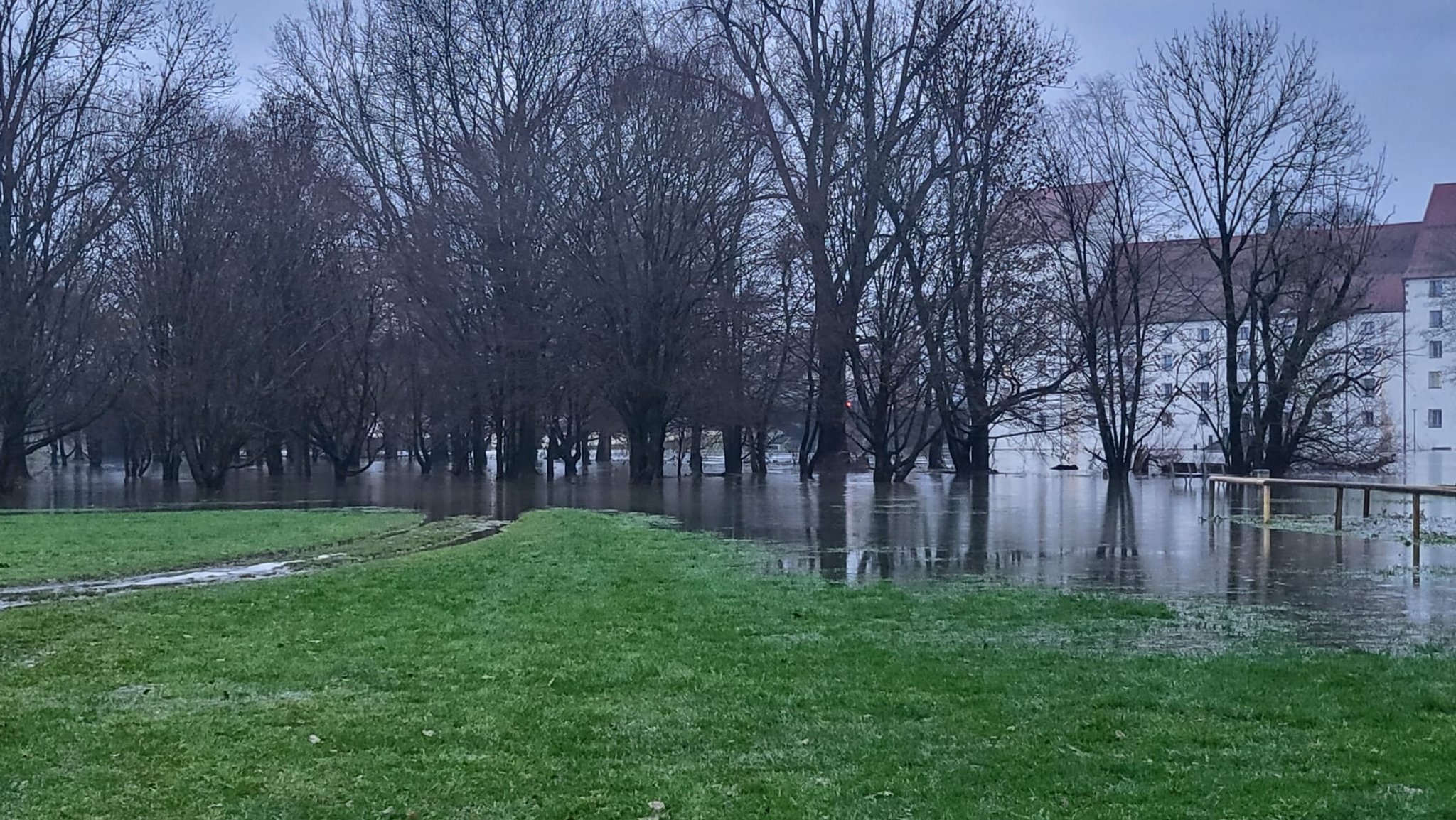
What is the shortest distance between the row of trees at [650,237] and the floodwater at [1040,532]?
10.2 ft

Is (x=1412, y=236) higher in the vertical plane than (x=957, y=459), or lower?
higher

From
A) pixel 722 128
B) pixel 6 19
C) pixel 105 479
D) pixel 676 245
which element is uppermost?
pixel 6 19

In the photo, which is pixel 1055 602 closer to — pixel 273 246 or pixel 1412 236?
pixel 273 246

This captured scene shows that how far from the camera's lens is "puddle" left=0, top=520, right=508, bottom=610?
37.5 ft

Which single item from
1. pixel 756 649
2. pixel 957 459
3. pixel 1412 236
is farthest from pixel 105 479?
pixel 1412 236

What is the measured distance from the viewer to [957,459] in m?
44.6

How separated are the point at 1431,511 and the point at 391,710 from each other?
72.1ft

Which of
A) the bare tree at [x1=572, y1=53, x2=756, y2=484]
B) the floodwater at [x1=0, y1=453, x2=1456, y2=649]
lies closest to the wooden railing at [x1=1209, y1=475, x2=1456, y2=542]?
the floodwater at [x1=0, y1=453, x2=1456, y2=649]

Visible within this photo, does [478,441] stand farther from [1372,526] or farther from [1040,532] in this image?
[1372,526]

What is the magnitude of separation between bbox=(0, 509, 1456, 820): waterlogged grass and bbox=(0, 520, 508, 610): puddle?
52.6 inches

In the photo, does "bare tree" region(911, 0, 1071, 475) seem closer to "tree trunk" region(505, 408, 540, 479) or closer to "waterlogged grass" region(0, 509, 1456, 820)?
"tree trunk" region(505, 408, 540, 479)

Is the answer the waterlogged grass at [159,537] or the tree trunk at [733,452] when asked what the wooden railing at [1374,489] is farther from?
the tree trunk at [733,452]

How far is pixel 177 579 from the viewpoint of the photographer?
1302cm

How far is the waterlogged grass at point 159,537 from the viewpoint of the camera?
13867 mm
